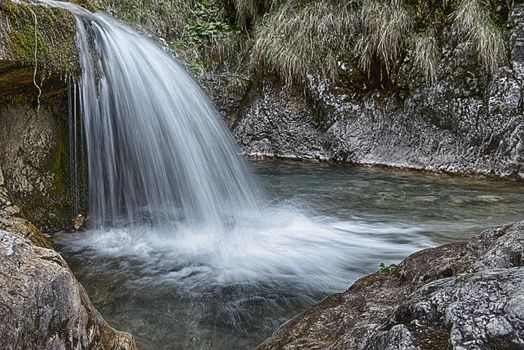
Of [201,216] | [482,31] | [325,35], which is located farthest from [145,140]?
[482,31]

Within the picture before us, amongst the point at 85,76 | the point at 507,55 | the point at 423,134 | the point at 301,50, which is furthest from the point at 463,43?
the point at 85,76

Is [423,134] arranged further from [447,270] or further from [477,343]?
[477,343]

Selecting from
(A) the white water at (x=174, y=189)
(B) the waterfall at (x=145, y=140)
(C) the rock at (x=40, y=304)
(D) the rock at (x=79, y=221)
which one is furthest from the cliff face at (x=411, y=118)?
(C) the rock at (x=40, y=304)

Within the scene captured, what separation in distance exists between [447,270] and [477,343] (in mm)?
1091

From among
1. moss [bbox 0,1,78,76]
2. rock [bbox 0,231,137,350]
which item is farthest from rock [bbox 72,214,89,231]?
rock [bbox 0,231,137,350]

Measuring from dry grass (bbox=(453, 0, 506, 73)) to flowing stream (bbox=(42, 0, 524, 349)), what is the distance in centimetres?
176

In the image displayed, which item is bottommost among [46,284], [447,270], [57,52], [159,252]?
[159,252]

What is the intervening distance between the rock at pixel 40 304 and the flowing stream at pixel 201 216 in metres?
0.96

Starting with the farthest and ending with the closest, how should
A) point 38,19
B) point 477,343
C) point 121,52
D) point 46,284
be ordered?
1. point 121,52
2. point 38,19
3. point 46,284
4. point 477,343

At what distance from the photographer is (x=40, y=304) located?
148 centimetres

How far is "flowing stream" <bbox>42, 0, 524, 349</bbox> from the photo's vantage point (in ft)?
9.95

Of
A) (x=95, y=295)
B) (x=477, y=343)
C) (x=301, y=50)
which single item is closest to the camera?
(x=477, y=343)

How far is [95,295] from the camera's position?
10.3 feet

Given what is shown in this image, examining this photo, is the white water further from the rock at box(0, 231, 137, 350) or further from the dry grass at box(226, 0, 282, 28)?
the dry grass at box(226, 0, 282, 28)
